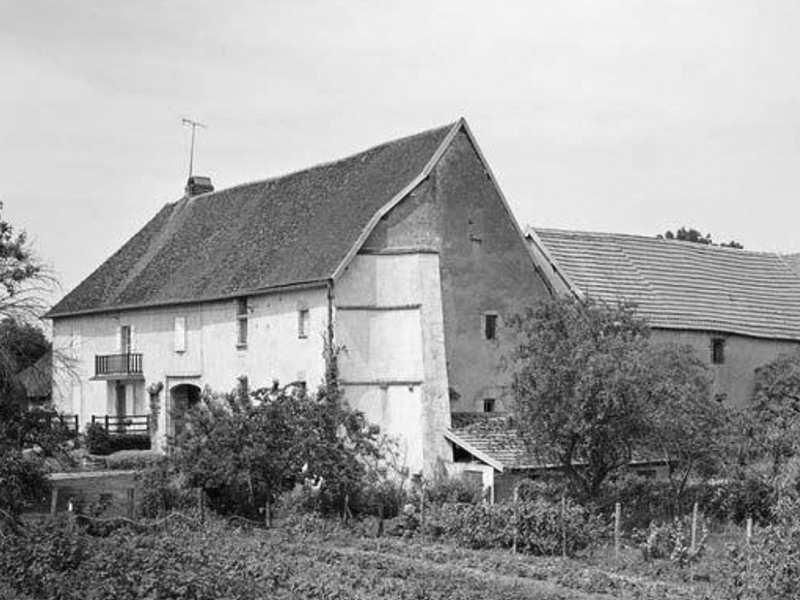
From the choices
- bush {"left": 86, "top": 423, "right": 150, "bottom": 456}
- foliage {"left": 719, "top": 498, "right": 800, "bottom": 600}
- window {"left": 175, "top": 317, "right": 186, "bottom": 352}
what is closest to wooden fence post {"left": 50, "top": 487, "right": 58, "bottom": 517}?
window {"left": 175, "top": 317, "right": 186, "bottom": 352}

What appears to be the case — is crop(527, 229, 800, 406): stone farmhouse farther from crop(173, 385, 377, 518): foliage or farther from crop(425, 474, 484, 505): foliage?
crop(173, 385, 377, 518): foliage

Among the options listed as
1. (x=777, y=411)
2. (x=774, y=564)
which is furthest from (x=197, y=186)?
(x=774, y=564)

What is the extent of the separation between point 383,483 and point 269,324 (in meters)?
6.71

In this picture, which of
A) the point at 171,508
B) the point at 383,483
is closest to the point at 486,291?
the point at 383,483

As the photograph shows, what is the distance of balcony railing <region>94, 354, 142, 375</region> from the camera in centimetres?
4416

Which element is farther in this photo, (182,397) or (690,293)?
(182,397)

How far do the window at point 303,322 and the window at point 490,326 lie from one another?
4837mm

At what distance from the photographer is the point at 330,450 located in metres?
31.6

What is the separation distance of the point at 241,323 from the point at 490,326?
742 cm

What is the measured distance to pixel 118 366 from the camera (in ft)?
147

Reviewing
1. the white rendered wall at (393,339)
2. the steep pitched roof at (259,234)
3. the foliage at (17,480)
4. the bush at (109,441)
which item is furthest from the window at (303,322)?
the bush at (109,441)

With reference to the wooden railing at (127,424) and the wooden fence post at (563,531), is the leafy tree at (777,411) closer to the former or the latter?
the wooden fence post at (563,531)

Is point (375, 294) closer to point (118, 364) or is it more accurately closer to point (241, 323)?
point (241, 323)

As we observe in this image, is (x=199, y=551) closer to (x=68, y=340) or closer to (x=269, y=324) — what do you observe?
(x=269, y=324)
